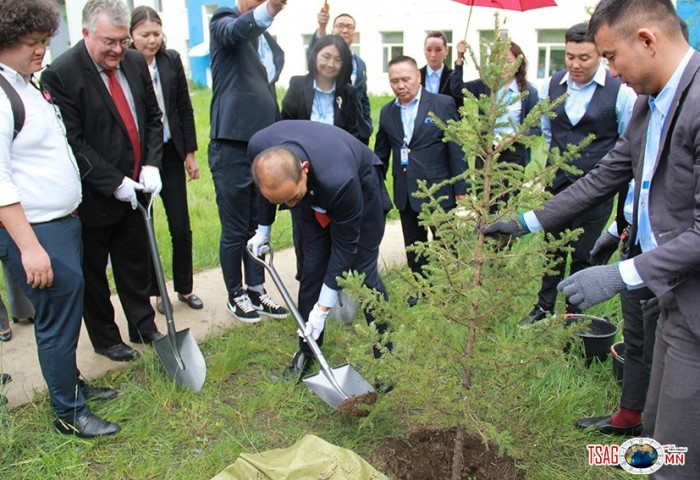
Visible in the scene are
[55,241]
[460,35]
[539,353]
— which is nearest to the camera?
[539,353]

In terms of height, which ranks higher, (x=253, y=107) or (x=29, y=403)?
(x=253, y=107)

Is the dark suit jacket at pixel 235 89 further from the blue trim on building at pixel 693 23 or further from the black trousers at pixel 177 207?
the blue trim on building at pixel 693 23

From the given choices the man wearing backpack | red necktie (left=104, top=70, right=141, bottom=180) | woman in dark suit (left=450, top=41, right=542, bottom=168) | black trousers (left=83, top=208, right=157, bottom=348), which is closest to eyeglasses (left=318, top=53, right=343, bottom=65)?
woman in dark suit (left=450, top=41, right=542, bottom=168)

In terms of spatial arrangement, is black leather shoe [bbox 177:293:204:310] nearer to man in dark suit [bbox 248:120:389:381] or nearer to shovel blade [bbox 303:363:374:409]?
man in dark suit [bbox 248:120:389:381]

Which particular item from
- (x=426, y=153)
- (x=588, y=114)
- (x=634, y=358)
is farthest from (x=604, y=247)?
(x=426, y=153)

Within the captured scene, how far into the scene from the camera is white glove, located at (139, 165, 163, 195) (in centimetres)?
351

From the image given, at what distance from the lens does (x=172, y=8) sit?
2614 centimetres

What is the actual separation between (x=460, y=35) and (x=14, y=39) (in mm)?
16700

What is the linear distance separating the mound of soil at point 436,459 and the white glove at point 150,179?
1.96 meters

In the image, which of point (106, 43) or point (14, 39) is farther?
point (106, 43)

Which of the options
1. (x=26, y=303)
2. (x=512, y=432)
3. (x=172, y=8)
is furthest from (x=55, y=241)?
(x=172, y=8)

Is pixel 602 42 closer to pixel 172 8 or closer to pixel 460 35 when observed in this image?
pixel 460 35

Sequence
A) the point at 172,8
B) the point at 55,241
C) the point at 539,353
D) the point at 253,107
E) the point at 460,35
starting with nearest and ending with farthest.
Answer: the point at 539,353, the point at 55,241, the point at 253,107, the point at 460,35, the point at 172,8

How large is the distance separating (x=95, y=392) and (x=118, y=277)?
0.74 metres
